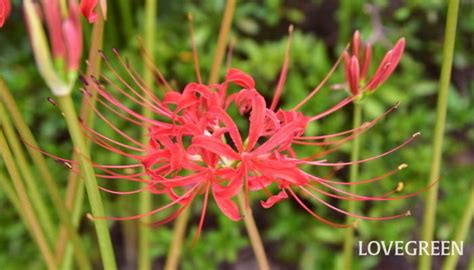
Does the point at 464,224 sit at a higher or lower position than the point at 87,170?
higher

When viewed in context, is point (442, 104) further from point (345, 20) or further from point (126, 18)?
point (126, 18)

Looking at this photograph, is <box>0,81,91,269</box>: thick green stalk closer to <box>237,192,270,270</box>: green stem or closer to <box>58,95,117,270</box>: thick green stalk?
<box>58,95,117,270</box>: thick green stalk

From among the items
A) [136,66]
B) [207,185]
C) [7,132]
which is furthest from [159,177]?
[136,66]

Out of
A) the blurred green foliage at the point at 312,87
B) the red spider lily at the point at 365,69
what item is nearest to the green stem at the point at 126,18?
the blurred green foliage at the point at 312,87

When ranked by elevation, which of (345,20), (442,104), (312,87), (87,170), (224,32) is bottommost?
(87,170)

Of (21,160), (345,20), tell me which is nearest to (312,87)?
(345,20)

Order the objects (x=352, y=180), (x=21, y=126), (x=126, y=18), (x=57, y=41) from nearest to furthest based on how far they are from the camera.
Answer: (x=57, y=41) → (x=21, y=126) → (x=352, y=180) → (x=126, y=18)

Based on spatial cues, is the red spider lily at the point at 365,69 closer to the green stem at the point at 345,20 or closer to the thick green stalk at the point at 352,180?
the thick green stalk at the point at 352,180
